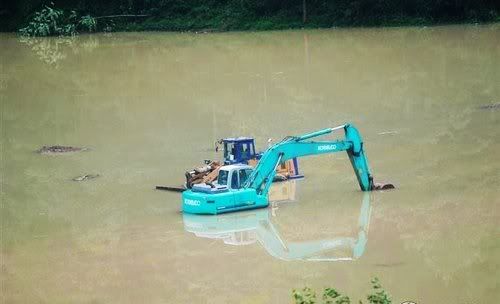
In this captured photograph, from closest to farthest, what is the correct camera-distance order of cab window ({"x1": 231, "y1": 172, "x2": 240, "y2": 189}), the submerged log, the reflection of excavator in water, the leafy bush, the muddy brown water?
the muddy brown water → the reflection of excavator in water → cab window ({"x1": 231, "y1": 172, "x2": 240, "y2": 189}) → the submerged log → the leafy bush

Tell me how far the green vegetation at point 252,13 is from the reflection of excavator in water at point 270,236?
30.9 m

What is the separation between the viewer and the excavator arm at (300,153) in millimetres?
16047

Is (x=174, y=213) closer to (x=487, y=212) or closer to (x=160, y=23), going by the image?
(x=487, y=212)

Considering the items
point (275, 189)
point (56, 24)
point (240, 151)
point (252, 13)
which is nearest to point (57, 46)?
point (56, 24)

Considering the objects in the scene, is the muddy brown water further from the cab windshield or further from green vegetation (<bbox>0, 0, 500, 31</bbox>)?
green vegetation (<bbox>0, 0, 500, 31</bbox>)

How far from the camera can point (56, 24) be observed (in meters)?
52.0

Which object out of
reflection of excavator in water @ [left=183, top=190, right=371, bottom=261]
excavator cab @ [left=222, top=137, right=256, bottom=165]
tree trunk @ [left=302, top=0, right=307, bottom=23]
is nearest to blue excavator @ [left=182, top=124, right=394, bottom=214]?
reflection of excavator in water @ [left=183, top=190, right=371, bottom=261]

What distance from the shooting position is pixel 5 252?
1466cm

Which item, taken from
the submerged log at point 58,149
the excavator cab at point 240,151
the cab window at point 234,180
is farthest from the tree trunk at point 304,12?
the cab window at point 234,180

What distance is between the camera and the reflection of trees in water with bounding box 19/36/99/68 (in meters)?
41.7

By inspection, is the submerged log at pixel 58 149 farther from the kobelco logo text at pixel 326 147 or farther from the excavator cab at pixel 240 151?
the kobelco logo text at pixel 326 147

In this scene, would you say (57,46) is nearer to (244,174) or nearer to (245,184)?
(244,174)

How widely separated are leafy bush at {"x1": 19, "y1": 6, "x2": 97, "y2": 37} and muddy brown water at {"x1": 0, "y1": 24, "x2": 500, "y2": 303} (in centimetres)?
1389

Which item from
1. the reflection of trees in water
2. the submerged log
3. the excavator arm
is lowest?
the reflection of trees in water
